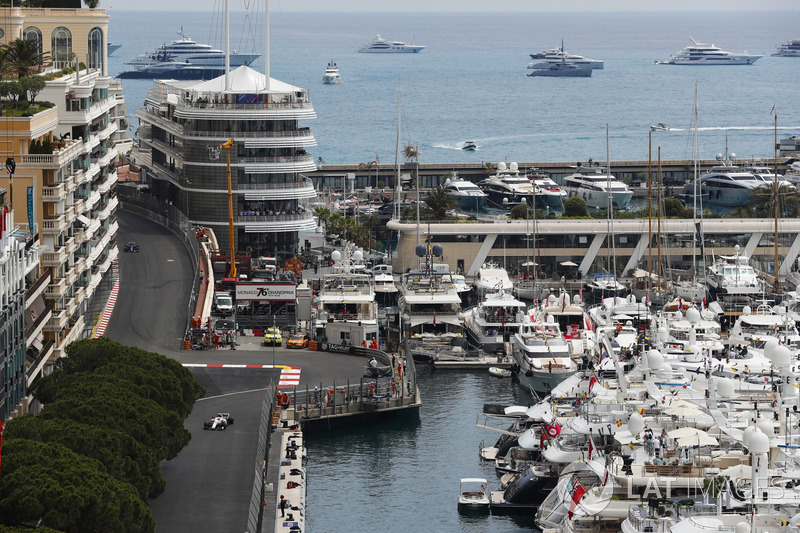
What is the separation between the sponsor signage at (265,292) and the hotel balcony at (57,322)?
21.3 m

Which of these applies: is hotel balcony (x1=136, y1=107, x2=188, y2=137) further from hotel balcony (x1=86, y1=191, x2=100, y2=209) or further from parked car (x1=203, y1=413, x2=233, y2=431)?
parked car (x1=203, y1=413, x2=233, y2=431)

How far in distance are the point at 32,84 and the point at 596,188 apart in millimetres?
85908

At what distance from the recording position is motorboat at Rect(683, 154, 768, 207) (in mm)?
145375

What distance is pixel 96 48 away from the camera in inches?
3593

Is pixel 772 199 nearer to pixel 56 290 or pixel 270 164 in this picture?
pixel 270 164

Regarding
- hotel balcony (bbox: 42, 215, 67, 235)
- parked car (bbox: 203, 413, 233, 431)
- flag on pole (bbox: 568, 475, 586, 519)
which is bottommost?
flag on pole (bbox: 568, 475, 586, 519)

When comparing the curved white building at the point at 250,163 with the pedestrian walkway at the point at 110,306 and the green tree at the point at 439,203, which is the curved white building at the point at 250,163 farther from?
the pedestrian walkway at the point at 110,306

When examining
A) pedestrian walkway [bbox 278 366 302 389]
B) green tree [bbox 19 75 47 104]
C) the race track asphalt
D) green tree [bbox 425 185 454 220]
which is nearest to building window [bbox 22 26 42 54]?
the race track asphalt

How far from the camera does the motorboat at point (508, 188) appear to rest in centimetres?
14162

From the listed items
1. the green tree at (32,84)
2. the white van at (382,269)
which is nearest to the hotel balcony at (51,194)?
the green tree at (32,84)

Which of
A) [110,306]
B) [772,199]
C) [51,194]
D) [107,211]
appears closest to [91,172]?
[107,211]

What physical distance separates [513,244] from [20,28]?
44.2m

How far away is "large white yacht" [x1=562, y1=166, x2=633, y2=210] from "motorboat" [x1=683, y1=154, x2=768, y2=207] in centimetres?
692

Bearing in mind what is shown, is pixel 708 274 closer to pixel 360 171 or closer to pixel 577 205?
pixel 577 205
